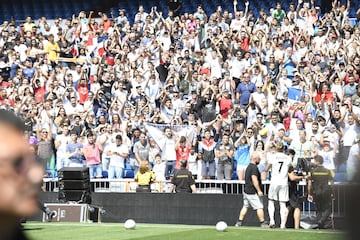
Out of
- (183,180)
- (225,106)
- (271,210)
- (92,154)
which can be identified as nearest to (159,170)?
(183,180)

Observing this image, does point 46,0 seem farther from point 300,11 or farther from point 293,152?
point 293,152

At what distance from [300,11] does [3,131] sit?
81.7ft

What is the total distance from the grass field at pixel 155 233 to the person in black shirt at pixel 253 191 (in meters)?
1.00

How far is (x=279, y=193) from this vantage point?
20.3 metres

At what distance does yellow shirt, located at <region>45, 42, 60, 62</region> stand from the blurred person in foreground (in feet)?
93.9

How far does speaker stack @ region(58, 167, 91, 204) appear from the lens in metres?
22.2

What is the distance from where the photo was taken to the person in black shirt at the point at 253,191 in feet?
66.4

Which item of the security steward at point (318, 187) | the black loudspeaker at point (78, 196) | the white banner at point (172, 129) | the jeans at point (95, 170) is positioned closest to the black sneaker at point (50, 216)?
the black loudspeaker at point (78, 196)

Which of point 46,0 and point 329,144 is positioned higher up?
point 46,0

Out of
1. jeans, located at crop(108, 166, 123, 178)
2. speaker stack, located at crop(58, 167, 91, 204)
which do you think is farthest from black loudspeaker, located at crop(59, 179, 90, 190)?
jeans, located at crop(108, 166, 123, 178)

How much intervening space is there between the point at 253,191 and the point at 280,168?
86cm

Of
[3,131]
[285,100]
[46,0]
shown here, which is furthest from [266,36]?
[3,131]

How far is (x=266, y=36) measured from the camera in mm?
25484

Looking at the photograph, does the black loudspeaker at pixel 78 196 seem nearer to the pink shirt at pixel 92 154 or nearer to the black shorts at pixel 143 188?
the black shorts at pixel 143 188
